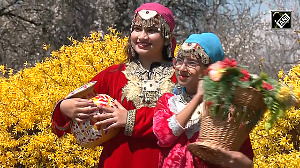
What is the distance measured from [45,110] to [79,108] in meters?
1.88

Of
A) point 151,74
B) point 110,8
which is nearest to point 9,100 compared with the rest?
point 151,74

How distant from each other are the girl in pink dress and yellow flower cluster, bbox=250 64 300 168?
1690 mm

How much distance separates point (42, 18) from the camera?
10805mm

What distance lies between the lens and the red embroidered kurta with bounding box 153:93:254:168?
2.28 meters

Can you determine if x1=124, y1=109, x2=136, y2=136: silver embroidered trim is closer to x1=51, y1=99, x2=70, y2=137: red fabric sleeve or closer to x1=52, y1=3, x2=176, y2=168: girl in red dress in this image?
x1=52, y1=3, x2=176, y2=168: girl in red dress

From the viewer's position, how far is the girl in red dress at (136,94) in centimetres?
264

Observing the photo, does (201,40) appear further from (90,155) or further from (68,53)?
(68,53)

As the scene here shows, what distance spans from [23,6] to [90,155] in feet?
25.3

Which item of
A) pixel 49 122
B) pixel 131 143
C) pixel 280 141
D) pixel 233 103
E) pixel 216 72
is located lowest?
pixel 280 141

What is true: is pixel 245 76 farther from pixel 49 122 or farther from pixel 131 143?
pixel 49 122

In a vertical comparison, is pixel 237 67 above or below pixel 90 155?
above

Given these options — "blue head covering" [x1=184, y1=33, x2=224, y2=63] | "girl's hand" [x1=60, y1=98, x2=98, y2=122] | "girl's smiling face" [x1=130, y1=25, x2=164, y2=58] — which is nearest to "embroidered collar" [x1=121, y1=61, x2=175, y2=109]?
"girl's smiling face" [x1=130, y1=25, x2=164, y2=58]

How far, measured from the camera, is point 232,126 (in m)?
2.03

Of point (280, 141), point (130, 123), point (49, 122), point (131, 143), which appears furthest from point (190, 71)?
point (49, 122)
